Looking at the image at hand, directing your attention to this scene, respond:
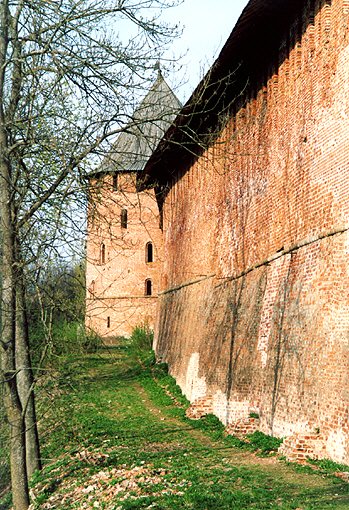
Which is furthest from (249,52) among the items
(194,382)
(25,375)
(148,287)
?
(148,287)

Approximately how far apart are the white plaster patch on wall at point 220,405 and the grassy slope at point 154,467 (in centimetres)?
20

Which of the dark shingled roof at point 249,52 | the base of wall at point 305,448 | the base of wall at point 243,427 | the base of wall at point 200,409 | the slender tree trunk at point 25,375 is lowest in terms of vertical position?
the base of wall at point 200,409

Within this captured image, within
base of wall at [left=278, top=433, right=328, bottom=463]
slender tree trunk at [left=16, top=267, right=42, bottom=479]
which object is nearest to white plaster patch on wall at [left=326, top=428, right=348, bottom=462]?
base of wall at [left=278, top=433, right=328, bottom=463]

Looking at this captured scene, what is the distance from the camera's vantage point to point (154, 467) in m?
8.80

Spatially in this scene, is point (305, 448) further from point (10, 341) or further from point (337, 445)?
point (10, 341)

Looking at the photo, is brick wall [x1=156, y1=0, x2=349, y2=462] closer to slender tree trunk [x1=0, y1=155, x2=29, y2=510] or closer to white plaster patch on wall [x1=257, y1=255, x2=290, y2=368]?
white plaster patch on wall [x1=257, y1=255, x2=290, y2=368]

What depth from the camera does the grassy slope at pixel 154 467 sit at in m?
6.98

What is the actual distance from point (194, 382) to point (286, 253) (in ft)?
17.7

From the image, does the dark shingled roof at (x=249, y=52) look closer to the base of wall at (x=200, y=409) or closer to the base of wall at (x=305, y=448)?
the base of wall at (x=305, y=448)

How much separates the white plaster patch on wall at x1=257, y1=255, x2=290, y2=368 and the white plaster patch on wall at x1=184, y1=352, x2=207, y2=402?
3129mm

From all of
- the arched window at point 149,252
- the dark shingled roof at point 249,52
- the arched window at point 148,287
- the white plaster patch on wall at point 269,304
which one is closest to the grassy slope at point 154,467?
the white plaster patch on wall at point 269,304

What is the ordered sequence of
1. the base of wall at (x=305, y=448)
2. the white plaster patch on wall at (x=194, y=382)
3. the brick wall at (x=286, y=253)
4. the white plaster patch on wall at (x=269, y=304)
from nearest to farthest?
the base of wall at (x=305, y=448) → the brick wall at (x=286, y=253) → the white plaster patch on wall at (x=269, y=304) → the white plaster patch on wall at (x=194, y=382)

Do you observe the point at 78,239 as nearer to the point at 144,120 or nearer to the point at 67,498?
the point at 144,120

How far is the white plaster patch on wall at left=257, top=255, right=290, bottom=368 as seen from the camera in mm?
10797
